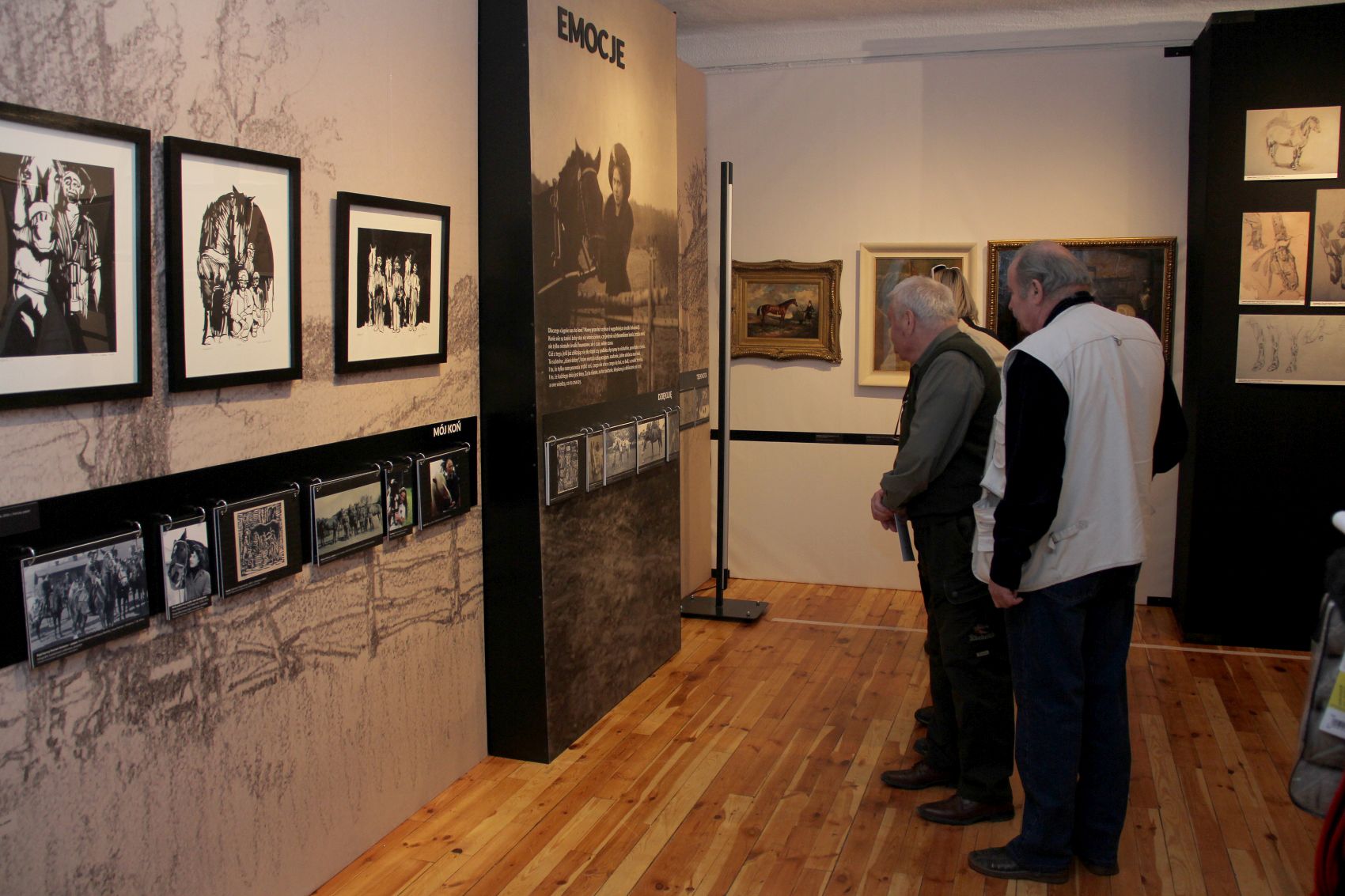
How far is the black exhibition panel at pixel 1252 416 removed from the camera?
223 inches

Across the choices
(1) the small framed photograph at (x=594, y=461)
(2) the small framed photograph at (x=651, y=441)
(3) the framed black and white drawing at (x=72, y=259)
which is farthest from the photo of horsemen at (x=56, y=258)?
(2) the small framed photograph at (x=651, y=441)

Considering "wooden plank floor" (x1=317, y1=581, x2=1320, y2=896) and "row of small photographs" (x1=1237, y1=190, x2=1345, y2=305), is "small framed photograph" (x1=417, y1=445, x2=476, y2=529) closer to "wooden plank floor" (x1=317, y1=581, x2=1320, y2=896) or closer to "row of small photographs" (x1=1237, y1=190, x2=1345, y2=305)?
"wooden plank floor" (x1=317, y1=581, x2=1320, y2=896)

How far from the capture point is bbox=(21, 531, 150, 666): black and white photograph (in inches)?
92.9

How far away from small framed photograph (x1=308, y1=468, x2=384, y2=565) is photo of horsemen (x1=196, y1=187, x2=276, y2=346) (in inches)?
20.7

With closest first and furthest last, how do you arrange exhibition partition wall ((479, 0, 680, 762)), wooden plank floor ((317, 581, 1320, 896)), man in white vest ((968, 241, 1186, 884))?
man in white vest ((968, 241, 1186, 884)) → wooden plank floor ((317, 581, 1320, 896)) → exhibition partition wall ((479, 0, 680, 762))

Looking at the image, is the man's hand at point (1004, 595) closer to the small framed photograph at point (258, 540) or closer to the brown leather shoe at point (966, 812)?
the brown leather shoe at point (966, 812)

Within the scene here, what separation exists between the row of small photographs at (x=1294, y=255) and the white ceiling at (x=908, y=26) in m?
1.31

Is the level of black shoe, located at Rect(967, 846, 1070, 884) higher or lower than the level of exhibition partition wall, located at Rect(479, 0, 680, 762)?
lower

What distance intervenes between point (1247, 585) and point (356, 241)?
4.85 metres

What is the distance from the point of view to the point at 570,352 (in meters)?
4.34

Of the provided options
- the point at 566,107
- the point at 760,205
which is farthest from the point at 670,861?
the point at 760,205

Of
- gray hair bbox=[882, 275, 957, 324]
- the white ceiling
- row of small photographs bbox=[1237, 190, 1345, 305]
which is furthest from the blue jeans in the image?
the white ceiling

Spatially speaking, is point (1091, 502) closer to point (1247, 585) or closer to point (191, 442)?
point (191, 442)

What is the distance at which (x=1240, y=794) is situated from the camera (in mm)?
4047
